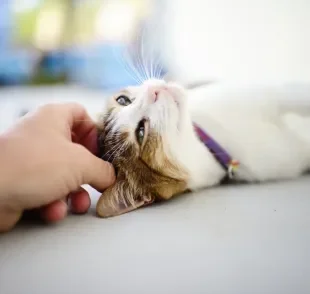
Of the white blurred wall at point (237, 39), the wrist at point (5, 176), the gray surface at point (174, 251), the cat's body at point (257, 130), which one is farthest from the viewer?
the white blurred wall at point (237, 39)

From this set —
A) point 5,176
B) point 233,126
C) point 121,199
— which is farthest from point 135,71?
point 5,176

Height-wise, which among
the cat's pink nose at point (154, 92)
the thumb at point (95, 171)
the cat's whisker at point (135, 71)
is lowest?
the thumb at point (95, 171)

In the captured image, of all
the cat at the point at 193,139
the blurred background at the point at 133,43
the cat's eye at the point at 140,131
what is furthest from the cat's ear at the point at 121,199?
the blurred background at the point at 133,43

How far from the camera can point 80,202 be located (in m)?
0.92

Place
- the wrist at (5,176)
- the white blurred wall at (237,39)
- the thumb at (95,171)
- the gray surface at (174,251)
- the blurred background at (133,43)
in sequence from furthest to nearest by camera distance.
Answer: the blurred background at (133,43), the white blurred wall at (237,39), the thumb at (95,171), the wrist at (5,176), the gray surface at (174,251)

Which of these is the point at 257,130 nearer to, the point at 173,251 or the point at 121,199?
the point at 121,199

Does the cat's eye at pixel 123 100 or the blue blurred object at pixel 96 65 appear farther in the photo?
the blue blurred object at pixel 96 65

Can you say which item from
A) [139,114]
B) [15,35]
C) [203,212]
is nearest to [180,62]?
[15,35]

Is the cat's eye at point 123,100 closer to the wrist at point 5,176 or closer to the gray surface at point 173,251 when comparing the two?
the gray surface at point 173,251

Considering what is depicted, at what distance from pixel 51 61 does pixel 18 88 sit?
1.17ft

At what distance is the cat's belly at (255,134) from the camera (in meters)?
1.15

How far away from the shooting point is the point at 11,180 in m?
0.76

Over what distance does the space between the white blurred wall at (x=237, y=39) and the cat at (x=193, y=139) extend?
0.77 meters

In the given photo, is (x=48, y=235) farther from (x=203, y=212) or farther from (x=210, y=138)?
(x=210, y=138)
